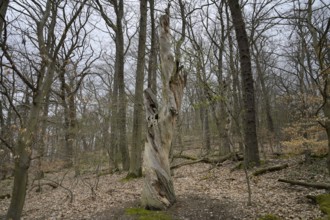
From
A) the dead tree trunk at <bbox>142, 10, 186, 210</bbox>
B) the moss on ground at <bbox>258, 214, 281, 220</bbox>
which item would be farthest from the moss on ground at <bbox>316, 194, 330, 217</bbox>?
the dead tree trunk at <bbox>142, 10, 186, 210</bbox>

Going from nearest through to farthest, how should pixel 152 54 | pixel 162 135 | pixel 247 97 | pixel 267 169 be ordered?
pixel 162 135
pixel 267 169
pixel 247 97
pixel 152 54

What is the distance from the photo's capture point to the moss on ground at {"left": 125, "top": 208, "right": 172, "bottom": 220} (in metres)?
5.06

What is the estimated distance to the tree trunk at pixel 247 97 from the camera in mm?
9500

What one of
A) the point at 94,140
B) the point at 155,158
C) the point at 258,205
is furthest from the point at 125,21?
the point at 258,205

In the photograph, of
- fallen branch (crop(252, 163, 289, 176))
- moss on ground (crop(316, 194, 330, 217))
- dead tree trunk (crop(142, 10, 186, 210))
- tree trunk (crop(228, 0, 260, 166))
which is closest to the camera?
moss on ground (crop(316, 194, 330, 217))

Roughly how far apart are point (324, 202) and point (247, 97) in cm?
540

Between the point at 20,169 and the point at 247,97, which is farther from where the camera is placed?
the point at 247,97

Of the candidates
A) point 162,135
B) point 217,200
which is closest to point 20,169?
point 162,135

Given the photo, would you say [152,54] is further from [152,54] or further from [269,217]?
[269,217]

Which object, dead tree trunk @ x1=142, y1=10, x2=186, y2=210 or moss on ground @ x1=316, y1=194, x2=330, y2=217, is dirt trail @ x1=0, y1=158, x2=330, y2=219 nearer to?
moss on ground @ x1=316, y1=194, x2=330, y2=217

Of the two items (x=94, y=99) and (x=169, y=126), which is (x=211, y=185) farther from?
(x=94, y=99)

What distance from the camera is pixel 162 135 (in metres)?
5.93

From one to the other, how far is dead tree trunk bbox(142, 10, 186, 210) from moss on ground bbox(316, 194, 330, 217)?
114 inches

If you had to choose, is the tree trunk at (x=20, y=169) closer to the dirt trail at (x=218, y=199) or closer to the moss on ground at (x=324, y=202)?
the dirt trail at (x=218, y=199)
